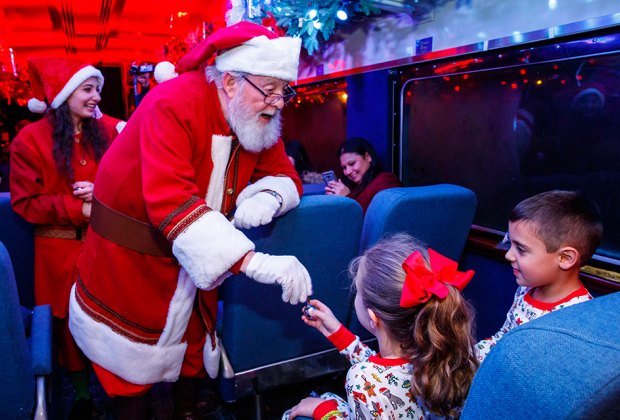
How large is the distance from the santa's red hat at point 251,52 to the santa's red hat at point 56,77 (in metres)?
1.11

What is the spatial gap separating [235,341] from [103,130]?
1.49 metres

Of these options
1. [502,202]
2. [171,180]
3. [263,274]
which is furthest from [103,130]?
[502,202]

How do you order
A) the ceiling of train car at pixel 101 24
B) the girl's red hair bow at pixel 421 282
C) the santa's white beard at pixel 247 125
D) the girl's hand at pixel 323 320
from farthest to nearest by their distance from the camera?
the ceiling of train car at pixel 101 24, the santa's white beard at pixel 247 125, the girl's hand at pixel 323 320, the girl's red hair bow at pixel 421 282

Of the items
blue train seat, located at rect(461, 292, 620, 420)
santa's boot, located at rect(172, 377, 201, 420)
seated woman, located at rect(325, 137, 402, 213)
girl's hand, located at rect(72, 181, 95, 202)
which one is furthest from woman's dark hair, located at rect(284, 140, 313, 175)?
blue train seat, located at rect(461, 292, 620, 420)

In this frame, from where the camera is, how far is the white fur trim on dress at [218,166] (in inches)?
65.3

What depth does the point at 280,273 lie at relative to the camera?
4.67 feet

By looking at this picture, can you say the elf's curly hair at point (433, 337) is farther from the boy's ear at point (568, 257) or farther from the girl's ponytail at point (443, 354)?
the boy's ear at point (568, 257)

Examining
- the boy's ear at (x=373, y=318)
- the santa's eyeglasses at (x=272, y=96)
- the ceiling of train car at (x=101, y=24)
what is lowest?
the boy's ear at (x=373, y=318)

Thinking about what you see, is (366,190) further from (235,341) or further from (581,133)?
(235,341)


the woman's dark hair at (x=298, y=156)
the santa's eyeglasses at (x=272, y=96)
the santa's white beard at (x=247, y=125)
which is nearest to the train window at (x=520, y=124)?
the woman's dark hair at (x=298, y=156)

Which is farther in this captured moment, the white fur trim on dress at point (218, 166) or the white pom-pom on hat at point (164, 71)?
the white pom-pom on hat at point (164, 71)

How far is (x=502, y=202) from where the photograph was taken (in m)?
2.78

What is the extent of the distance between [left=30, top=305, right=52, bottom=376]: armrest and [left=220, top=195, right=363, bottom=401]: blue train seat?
26.7 inches

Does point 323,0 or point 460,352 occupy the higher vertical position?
point 323,0
